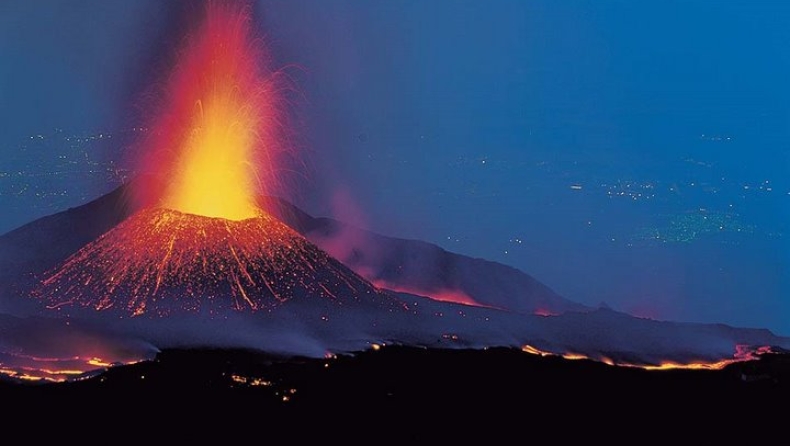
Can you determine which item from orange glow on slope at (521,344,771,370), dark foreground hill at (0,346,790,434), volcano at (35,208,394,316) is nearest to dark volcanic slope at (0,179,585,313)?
volcano at (35,208,394,316)

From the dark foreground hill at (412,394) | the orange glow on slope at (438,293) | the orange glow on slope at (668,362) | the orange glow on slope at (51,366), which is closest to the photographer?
the dark foreground hill at (412,394)

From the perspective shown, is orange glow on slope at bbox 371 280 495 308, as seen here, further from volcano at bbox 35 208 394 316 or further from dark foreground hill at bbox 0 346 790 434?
dark foreground hill at bbox 0 346 790 434

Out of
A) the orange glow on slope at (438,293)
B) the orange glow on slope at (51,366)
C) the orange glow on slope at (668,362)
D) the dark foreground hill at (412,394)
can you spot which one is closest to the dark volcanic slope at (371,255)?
the orange glow on slope at (438,293)

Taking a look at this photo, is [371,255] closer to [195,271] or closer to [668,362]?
[195,271]

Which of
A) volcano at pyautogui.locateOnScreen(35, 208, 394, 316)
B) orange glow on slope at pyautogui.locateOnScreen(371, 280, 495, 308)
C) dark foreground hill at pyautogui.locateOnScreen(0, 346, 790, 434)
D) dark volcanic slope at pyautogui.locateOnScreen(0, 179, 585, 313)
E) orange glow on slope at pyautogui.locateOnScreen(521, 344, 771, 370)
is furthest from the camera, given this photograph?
orange glow on slope at pyautogui.locateOnScreen(371, 280, 495, 308)

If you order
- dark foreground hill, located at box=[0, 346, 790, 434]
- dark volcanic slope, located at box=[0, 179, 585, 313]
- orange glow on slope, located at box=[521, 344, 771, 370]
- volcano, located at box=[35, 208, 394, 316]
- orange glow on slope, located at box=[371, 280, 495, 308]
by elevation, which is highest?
dark volcanic slope, located at box=[0, 179, 585, 313]

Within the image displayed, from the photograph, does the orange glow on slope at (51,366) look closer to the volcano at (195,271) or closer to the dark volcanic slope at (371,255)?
the volcano at (195,271)

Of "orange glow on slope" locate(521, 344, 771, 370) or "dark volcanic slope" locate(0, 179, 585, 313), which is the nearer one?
"orange glow on slope" locate(521, 344, 771, 370)
